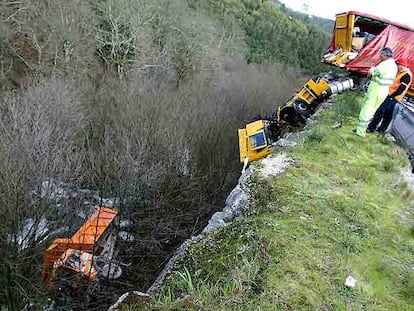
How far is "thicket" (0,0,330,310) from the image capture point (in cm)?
843

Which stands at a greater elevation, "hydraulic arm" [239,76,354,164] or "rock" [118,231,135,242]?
"hydraulic arm" [239,76,354,164]

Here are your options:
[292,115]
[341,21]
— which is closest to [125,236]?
[292,115]

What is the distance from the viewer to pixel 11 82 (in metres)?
17.4

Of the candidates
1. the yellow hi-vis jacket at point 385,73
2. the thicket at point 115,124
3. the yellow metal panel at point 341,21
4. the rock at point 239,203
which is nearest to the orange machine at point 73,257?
the thicket at point 115,124

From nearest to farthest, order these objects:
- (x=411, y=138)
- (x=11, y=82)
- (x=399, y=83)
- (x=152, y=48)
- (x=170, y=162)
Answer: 1. (x=411, y=138)
2. (x=399, y=83)
3. (x=170, y=162)
4. (x=11, y=82)
5. (x=152, y=48)

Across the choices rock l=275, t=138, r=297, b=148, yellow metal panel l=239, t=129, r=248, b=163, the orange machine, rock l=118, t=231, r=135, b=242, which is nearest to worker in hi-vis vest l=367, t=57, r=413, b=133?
rock l=275, t=138, r=297, b=148

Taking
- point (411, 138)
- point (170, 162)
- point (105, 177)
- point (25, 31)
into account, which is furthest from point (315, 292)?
point (25, 31)

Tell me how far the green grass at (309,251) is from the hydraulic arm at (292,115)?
3.26 m

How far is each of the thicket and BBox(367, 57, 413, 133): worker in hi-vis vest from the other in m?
5.79

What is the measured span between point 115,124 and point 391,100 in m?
9.96

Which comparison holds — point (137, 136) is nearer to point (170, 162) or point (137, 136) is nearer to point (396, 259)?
point (170, 162)

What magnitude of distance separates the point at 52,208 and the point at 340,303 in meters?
7.13

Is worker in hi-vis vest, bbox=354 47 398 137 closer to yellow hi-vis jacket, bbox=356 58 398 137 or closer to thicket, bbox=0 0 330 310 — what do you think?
yellow hi-vis jacket, bbox=356 58 398 137

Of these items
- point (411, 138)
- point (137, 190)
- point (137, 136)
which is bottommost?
point (137, 190)
